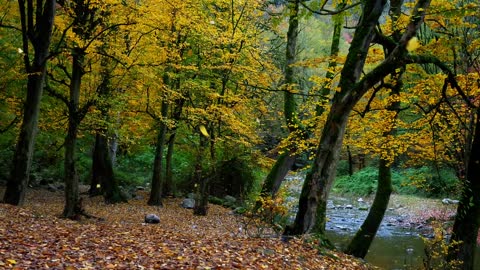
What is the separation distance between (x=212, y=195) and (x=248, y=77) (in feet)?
25.8

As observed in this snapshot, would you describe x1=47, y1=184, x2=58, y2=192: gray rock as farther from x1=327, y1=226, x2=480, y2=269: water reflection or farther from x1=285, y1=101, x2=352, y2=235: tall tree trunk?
x1=285, y1=101, x2=352, y2=235: tall tree trunk

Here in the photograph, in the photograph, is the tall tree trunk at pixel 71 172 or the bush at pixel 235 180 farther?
the bush at pixel 235 180

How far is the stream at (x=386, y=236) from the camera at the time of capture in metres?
12.0

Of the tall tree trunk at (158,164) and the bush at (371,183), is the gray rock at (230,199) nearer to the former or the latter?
the tall tree trunk at (158,164)

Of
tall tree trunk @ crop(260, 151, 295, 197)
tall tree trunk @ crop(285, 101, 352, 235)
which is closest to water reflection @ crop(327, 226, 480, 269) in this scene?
tall tree trunk @ crop(260, 151, 295, 197)

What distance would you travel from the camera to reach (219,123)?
14.2 meters

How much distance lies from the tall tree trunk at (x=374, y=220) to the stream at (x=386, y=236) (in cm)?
96

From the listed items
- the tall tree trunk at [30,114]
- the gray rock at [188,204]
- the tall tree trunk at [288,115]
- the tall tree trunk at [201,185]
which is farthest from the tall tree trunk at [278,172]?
the tall tree trunk at [30,114]

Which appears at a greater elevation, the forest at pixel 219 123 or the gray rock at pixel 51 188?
the forest at pixel 219 123

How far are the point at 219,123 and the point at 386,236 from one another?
7981 mm

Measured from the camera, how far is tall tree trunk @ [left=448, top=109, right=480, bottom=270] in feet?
24.8

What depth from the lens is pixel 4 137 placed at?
14633 millimetres

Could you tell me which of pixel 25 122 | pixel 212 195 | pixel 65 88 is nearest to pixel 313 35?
pixel 212 195

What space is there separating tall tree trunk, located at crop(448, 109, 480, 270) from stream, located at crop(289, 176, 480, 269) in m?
1.00
